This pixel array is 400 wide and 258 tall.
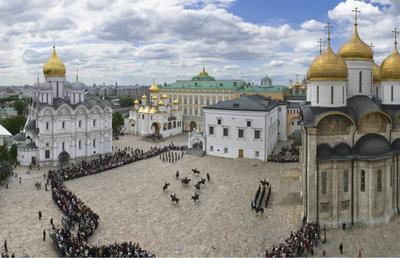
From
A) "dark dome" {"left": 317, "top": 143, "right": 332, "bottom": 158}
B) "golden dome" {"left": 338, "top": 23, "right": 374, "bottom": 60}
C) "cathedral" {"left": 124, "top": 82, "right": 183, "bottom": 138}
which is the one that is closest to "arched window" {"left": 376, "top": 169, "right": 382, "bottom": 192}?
"dark dome" {"left": 317, "top": 143, "right": 332, "bottom": 158}

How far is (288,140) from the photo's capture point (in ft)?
160

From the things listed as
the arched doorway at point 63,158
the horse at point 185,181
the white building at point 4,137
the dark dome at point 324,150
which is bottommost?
the horse at point 185,181

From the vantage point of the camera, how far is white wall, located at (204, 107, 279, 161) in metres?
37.2

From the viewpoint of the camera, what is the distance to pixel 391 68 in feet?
78.6

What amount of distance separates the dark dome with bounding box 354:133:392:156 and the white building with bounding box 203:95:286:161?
15767 millimetres

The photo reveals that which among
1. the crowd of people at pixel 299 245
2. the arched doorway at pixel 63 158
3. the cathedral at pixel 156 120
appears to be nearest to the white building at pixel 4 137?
the arched doorway at pixel 63 158

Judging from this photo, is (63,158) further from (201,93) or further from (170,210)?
(201,93)

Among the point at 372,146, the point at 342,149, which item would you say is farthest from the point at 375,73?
the point at 342,149

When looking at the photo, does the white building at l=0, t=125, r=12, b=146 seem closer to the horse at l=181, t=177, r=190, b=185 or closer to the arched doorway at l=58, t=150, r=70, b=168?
the arched doorway at l=58, t=150, r=70, b=168

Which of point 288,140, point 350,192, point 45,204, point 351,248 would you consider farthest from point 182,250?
point 288,140

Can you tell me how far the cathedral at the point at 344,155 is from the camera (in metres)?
21.0

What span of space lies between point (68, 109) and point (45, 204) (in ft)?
50.4

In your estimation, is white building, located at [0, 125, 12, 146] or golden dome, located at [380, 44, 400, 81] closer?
golden dome, located at [380, 44, 400, 81]

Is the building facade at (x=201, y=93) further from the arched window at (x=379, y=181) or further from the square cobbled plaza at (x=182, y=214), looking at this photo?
the arched window at (x=379, y=181)
